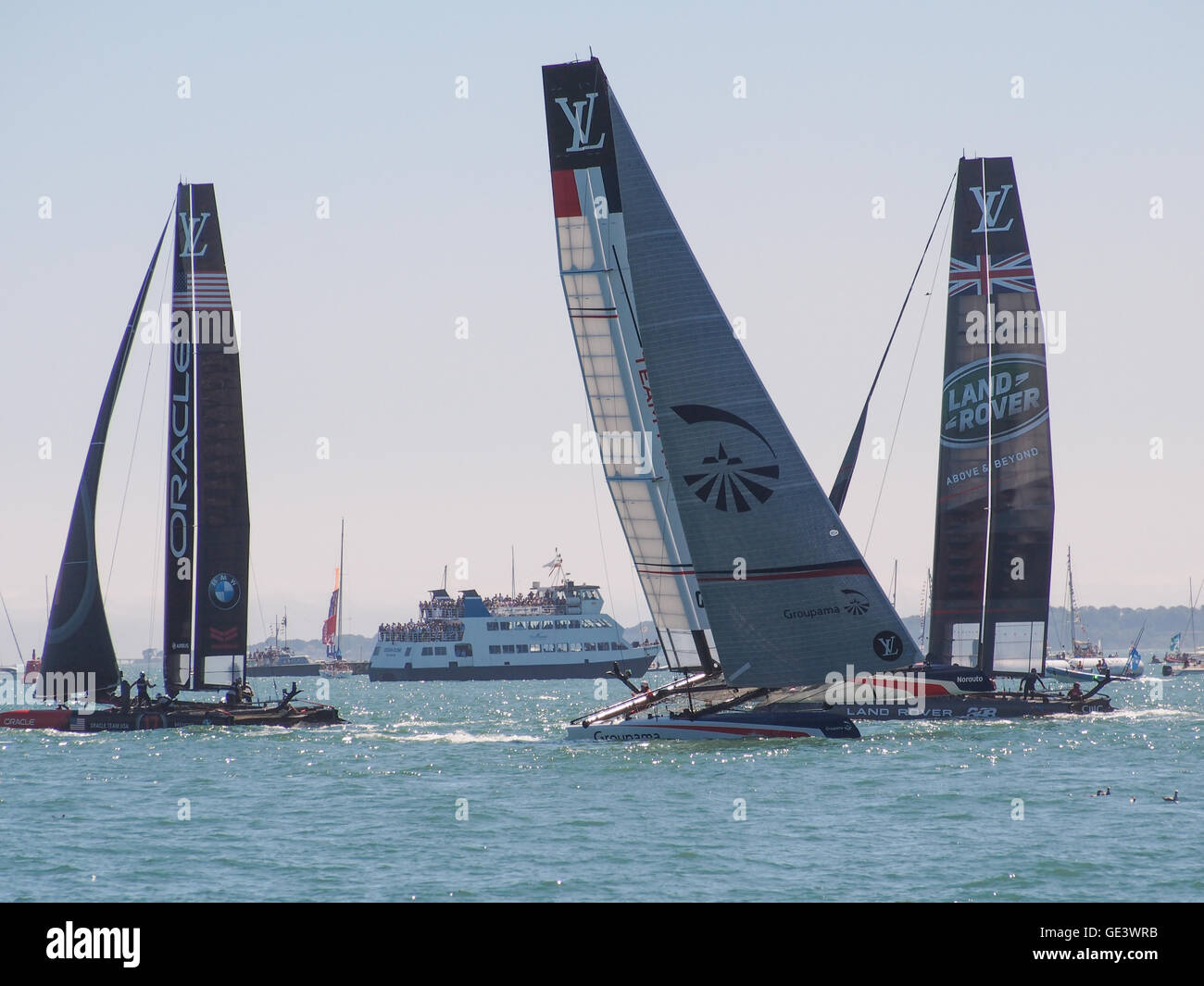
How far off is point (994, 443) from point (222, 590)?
23527 mm

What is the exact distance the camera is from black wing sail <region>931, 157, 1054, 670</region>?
42312 millimetres

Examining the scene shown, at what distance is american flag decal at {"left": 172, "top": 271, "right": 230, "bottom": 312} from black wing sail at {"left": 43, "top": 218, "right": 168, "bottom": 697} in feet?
8.52

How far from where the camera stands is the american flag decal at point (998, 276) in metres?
42.7

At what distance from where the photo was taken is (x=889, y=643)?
2833cm

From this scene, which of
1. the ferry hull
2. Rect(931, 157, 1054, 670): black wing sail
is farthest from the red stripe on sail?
the ferry hull

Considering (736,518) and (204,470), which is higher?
(204,470)

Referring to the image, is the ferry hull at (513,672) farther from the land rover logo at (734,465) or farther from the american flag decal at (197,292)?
the land rover logo at (734,465)

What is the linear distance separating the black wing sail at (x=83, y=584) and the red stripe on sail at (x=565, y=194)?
14634mm

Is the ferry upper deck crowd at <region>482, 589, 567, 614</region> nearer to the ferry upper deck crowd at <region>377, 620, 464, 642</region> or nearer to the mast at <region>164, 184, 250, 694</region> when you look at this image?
the ferry upper deck crowd at <region>377, 620, 464, 642</region>

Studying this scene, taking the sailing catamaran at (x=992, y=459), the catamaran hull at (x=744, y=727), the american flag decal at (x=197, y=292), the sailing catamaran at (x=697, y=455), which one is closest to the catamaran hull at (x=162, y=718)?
the american flag decal at (x=197, y=292)

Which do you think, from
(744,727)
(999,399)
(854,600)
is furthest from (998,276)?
(744,727)

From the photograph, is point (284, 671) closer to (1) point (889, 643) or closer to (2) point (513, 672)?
(2) point (513, 672)

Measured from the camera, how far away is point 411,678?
399 ft
